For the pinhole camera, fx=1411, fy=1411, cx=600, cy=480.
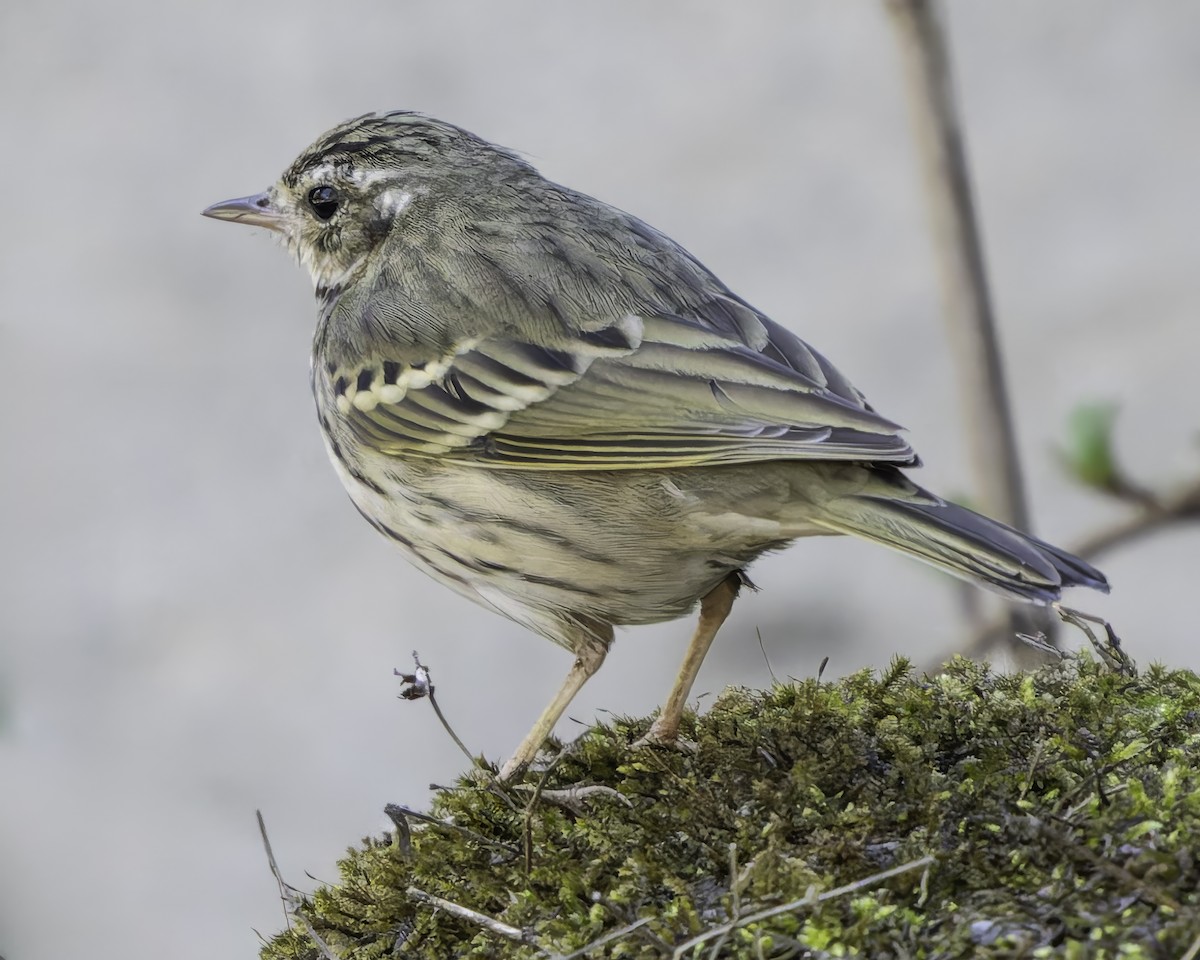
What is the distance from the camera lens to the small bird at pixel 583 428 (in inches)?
136

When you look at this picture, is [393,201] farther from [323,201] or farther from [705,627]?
[705,627]

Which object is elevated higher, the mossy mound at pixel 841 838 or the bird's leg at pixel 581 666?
the bird's leg at pixel 581 666

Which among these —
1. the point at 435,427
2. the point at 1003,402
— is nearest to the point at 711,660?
the point at 1003,402

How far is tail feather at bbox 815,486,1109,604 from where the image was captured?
3129mm

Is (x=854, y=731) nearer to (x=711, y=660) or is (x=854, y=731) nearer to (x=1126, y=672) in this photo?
(x=1126, y=672)

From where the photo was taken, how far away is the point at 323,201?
482cm

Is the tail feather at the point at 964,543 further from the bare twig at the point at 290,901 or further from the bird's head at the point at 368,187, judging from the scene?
the bird's head at the point at 368,187

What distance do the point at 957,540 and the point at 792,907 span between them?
114 cm

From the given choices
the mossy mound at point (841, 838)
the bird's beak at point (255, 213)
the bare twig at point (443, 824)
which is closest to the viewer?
the mossy mound at point (841, 838)

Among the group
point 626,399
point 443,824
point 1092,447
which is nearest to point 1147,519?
point 1092,447

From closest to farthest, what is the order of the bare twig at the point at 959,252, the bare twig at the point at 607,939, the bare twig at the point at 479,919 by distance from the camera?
the bare twig at the point at 607,939 → the bare twig at the point at 479,919 → the bare twig at the point at 959,252

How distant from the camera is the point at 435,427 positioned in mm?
4020

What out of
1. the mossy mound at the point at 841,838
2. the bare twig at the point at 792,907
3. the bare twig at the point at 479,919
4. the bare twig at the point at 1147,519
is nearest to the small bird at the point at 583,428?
the mossy mound at the point at 841,838

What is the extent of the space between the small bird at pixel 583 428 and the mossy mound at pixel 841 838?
0.29 metres
